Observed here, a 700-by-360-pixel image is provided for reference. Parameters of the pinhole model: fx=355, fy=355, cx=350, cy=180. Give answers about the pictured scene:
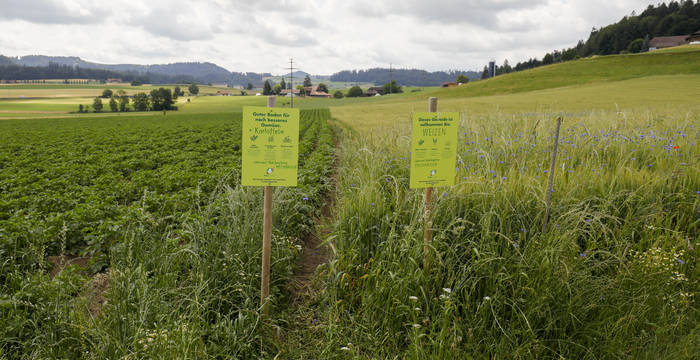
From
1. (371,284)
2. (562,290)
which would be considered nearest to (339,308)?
(371,284)

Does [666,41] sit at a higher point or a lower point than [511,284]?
higher

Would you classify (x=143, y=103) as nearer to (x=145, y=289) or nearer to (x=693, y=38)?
(x=145, y=289)

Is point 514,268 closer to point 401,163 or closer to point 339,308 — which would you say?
point 339,308

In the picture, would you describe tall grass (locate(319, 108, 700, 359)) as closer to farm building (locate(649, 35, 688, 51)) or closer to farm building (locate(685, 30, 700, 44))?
farm building (locate(685, 30, 700, 44))

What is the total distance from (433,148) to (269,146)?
1.41 metres

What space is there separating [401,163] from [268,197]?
3.51 metres

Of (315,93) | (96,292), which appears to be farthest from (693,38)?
(96,292)

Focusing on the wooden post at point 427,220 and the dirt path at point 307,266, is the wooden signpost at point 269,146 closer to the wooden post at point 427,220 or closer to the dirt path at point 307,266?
the dirt path at point 307,266

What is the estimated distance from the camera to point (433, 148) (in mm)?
3125

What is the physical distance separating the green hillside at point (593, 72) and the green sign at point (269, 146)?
2257 inches

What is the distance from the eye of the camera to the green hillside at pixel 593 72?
50.8 m

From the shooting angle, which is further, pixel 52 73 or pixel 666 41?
pixel 52 73

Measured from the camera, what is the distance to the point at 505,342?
2578 mm

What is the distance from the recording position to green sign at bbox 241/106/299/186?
2.80m
